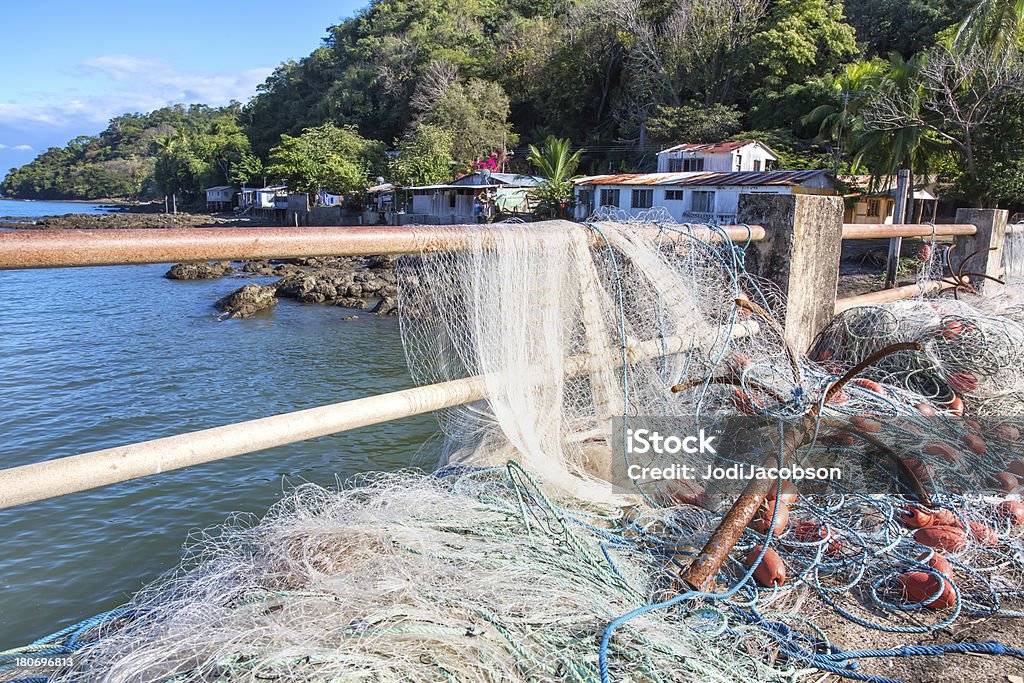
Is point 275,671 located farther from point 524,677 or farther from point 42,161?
point 42,161

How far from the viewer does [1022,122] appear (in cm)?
1961

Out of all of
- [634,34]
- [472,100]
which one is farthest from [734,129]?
[472,100]

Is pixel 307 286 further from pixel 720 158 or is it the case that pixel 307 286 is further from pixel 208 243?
pixel 208 243

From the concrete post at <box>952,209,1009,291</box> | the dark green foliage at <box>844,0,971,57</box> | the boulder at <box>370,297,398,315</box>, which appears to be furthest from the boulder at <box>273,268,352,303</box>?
the dark green foliage at <box>844,0,971,57</box>

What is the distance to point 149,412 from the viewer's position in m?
10.8

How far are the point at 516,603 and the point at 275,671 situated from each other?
0.60m

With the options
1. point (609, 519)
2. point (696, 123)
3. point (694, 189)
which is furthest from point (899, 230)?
point (696, 123)

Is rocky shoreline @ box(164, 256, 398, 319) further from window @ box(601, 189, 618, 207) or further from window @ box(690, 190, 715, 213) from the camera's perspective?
window @ box(690, 190, 715, 213)

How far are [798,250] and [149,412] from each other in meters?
10.1

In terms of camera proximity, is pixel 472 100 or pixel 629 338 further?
pixel 472 100

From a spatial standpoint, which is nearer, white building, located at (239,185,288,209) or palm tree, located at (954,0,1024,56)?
palm tree, located at (954,0,1024,56)

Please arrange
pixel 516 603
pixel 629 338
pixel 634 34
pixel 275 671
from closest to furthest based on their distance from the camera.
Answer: pixel 275 671, pixel 516 603, pixel 629 338, pixel 634 34

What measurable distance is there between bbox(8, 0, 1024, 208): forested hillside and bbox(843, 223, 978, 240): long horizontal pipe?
17425mm

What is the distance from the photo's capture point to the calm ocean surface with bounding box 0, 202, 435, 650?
5.98 meters
